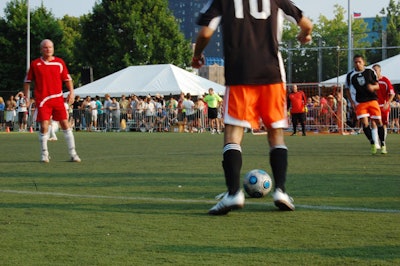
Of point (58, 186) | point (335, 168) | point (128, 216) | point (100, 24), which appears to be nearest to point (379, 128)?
point (335, 168)

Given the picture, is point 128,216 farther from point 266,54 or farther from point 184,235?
point 266,54

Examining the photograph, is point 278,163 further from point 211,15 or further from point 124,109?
point 124,109

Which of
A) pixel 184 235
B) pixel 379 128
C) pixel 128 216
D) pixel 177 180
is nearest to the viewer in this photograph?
pixel 184 235

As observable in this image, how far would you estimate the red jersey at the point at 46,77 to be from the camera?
1323cm

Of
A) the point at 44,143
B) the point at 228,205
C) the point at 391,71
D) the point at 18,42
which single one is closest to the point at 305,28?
the point at 228,205

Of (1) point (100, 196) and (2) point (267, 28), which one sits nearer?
(2) point (267, 28)

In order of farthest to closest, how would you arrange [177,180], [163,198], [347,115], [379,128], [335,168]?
1. [347,115]
2. [379,128]
3. [335,168]
4. [177,180]
5. [163,198]

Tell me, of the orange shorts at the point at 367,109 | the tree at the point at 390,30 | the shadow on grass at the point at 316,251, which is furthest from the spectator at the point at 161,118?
the tree at the point at 390,30

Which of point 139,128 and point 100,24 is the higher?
point 100,24

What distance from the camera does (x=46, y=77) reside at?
13250 mm

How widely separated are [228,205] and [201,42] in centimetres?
145

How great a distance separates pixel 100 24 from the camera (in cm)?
7088

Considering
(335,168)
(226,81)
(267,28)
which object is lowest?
(335,168)

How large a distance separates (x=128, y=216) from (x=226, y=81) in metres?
1.46
